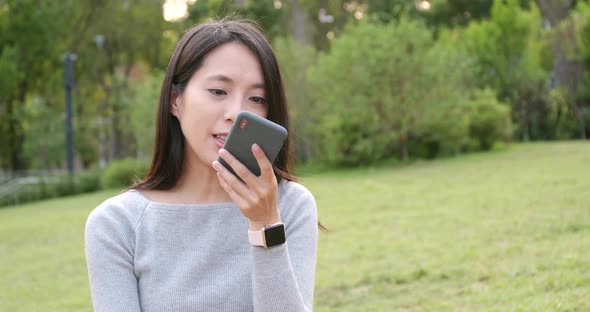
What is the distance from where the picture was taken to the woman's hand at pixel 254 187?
193 centimetres

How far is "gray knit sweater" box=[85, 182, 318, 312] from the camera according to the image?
2.17 metres

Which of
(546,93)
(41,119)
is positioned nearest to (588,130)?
(546,93)

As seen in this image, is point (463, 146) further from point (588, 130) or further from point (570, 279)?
point (570, 279)

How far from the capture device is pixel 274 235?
1.99 metres

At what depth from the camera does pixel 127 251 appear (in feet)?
7.29

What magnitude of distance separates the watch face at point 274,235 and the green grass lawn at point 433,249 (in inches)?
121

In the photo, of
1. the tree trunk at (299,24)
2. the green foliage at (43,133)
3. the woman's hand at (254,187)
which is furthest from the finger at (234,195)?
the green foliage at (43,133)

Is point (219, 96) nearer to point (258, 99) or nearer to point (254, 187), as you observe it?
point (258, 99)

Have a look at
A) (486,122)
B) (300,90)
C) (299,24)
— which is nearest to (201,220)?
(486,122)

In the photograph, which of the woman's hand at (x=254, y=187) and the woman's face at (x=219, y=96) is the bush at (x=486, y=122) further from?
the woman's hand at (x=254, y=187)

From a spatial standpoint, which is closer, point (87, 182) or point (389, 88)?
point (389, 88)

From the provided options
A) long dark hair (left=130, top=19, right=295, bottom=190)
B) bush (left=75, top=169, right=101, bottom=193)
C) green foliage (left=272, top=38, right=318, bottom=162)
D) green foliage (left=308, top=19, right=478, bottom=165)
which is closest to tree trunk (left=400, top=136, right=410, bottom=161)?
green foliage (left=308, top=19, right=478, bottom=165)

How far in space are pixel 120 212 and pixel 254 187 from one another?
1.82ft

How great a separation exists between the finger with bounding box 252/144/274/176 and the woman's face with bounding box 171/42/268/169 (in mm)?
281
